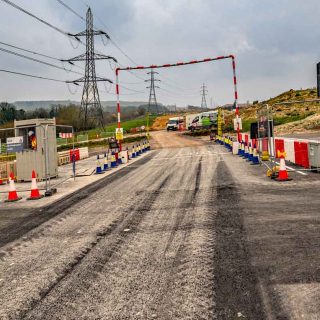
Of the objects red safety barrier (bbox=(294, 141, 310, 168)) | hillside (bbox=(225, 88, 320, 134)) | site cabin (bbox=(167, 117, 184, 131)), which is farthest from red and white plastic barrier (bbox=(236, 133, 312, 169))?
site cabin (bbox=(167, 117, 184, 131))

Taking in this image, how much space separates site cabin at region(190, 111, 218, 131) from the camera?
58469 mm

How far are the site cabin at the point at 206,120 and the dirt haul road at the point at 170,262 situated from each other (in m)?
49.1

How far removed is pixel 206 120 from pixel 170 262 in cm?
5475

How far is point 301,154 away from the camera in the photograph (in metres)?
15.5

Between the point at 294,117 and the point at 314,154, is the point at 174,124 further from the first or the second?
the point at 314,154

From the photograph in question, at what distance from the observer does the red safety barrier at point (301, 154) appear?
48.6ft

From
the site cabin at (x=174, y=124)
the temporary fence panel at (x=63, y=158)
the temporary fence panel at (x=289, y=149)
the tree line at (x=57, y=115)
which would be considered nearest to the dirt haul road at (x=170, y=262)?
the temporary fence panel at (x=289, y=149)

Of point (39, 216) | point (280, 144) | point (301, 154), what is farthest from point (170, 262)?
point (280, 144)

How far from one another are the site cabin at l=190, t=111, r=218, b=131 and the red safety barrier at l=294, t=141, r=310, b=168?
140 feet

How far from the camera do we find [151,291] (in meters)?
4.57

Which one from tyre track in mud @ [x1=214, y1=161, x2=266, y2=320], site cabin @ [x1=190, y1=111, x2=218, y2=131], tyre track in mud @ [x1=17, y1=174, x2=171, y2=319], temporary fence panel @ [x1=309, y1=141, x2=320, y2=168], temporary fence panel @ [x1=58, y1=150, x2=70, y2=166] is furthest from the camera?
site cabin @ [x1=190, y1=111, x2=218, y2=131]

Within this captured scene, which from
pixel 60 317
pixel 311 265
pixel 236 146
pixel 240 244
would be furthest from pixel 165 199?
pixel 236 146

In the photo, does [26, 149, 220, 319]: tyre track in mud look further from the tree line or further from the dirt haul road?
the tree line

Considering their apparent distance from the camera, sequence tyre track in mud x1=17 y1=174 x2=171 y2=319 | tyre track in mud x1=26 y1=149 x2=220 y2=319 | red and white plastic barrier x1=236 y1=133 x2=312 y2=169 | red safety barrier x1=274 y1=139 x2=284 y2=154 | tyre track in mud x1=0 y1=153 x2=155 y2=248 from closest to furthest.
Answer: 1. tyre track in mud x1=26 y1=149 x2=220 y2=319
2. tyre track in mud x1=17 y1=174 x2=171 y2=319
3. tyre track in mud x1=0 y1=153 x2=155 y2=248
4. red and white plastic barrier x1=236 y1=133 x2=312 y2=169
5. red safety barrier x1=274 y1=139 x2=284 y2=154
